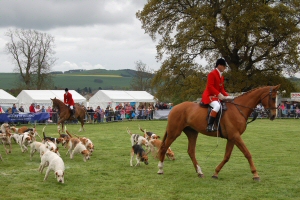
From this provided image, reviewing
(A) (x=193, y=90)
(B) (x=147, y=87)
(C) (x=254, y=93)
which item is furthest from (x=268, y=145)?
(B) (x=147, y=87)

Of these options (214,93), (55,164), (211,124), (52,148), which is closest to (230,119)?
(211,124)

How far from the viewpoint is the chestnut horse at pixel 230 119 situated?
29.1 feet

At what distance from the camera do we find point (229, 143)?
9.05 meters

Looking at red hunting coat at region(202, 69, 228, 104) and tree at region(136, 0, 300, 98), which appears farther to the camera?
tree at region(136, 0, 300, 98)

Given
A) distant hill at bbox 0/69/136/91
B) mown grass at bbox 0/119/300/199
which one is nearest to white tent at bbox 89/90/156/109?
mown grass at bbox 0/119/300/199

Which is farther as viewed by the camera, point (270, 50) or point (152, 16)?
point (152, 16)

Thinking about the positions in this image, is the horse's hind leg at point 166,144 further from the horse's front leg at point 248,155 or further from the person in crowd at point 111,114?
the person in crowd at point 111,114

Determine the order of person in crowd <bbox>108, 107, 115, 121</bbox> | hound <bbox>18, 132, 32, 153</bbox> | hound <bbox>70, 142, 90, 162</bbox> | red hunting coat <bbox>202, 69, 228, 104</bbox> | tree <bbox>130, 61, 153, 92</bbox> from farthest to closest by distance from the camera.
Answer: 1. tree <bbox>130, 61, 153, 92</bbox>
2. person in crowd <bbox>108, 107, 115, 121</bbox>
3. hound <bbox>18, 132, 32, 153</bbox>
4. hound <bbox>70, 142, 90, 162</bbox>
5. red hunting coat <bbox>202, 69, 228, 104</bbox>

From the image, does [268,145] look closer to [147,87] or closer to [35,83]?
[35,83]

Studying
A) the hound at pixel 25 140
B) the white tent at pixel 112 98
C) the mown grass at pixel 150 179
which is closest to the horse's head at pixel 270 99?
the mown grass at pixel 150 179

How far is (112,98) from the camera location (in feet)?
124

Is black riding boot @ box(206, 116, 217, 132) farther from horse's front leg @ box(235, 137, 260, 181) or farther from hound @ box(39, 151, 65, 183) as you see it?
hound @ box(39, 151, 65, 183)

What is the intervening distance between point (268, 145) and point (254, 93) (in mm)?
7351

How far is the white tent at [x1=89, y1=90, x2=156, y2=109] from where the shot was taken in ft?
125
